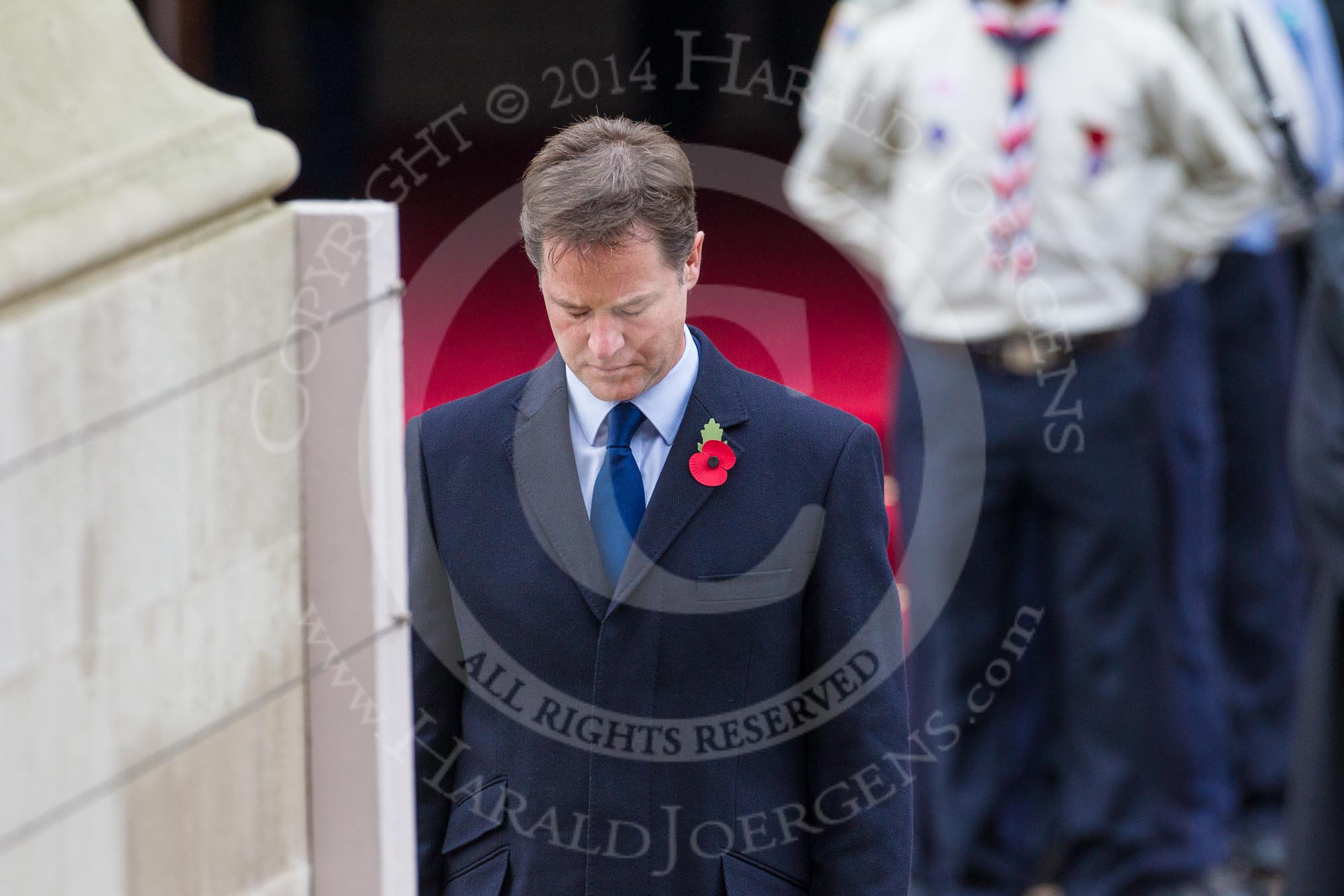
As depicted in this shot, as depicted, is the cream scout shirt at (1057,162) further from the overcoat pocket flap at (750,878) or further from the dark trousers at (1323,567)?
the overcoat pocket flap at (750,878)

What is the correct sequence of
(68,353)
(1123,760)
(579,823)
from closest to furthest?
1. (68,353)
2. (579,823)
3. (1123,760)

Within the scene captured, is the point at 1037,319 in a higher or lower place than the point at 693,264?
lower

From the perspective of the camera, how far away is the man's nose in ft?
6.56

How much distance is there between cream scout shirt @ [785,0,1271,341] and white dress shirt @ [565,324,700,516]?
2151mm

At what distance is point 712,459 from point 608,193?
1.07ft

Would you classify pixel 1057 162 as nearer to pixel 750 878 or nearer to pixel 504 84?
pixel 504 84

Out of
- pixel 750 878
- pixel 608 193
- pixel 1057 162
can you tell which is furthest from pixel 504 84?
pixel 750 878

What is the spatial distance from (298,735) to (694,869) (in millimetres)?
610

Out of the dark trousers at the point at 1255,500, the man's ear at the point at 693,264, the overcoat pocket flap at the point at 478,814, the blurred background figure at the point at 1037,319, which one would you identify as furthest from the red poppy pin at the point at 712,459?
the dark trousers at the point at 1255,500

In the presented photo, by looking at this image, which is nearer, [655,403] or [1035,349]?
[655,403]

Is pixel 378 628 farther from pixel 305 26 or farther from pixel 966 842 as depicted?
pixel 305 26

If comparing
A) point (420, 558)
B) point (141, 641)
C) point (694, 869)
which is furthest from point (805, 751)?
point (141, 641)

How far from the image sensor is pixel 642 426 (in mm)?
2119

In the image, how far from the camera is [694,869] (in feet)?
6.93
